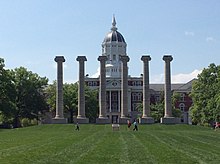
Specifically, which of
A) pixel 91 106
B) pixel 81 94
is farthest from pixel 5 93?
pixel 91 106

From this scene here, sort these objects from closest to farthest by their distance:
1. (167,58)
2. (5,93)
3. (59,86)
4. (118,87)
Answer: (167,58) → (5,93) → (59,86) → (118,87)

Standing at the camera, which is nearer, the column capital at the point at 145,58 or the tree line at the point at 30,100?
the column capital at the point at 145,58

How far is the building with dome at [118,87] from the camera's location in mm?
150000

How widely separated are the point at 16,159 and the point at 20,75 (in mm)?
85913

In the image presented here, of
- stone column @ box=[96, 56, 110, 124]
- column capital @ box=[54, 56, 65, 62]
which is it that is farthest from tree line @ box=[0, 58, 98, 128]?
stone column @ box=[96, 56, 110, 124]

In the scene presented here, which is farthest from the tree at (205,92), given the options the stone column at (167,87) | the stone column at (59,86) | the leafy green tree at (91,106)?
the leafy green tree at (91,106)

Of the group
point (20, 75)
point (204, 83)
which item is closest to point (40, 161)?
point (204, 83)

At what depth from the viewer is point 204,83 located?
9781 centimetres

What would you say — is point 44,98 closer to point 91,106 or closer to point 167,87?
point 91,106

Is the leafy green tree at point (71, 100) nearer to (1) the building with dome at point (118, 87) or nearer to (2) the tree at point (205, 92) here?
(1) the building with dome at point (118, 87)

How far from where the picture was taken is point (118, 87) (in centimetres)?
15075

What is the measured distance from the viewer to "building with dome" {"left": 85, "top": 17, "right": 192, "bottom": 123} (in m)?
150

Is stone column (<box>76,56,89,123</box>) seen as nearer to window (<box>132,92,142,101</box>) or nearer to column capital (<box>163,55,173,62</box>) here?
column capital (<box>163,55,173,62</box>)

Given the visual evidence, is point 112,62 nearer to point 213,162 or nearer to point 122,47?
point 122,47
